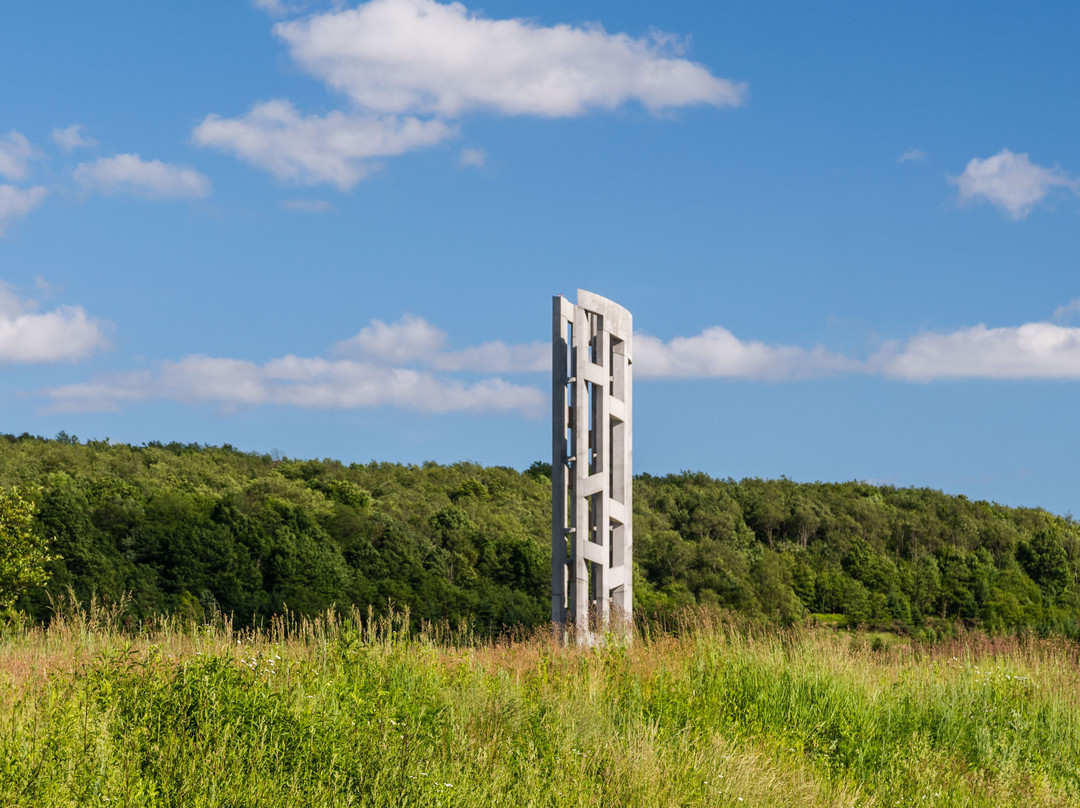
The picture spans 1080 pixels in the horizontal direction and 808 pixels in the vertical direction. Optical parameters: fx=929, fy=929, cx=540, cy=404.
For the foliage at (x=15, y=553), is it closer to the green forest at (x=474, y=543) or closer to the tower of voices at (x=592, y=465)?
the green forest at (x=474, y=543)

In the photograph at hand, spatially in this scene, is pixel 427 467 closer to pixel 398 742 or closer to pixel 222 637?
pixel 222 637

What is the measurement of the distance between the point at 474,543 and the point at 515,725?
2049 centimetres

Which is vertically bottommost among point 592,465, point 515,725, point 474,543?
point 515,725

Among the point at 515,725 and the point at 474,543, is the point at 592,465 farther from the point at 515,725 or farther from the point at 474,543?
the point at 474,543

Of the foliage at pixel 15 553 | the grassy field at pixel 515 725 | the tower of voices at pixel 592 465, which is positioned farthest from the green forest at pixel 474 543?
the grassy field at pixel 515 725

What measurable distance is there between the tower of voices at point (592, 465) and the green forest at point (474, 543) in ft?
25.9

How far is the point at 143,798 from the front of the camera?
3.65 metres

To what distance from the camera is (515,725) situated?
5.39 meters

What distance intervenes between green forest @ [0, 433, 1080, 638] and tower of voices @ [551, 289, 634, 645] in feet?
25.9

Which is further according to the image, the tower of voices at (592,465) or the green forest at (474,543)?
the green forest at (474,543)

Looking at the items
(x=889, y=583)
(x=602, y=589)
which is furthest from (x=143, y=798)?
(x=889, y=583)

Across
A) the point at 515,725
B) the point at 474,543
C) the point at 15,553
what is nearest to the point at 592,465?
the point at 515,725

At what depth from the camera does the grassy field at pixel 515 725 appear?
4.13 metres

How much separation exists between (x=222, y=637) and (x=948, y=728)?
582 cm
